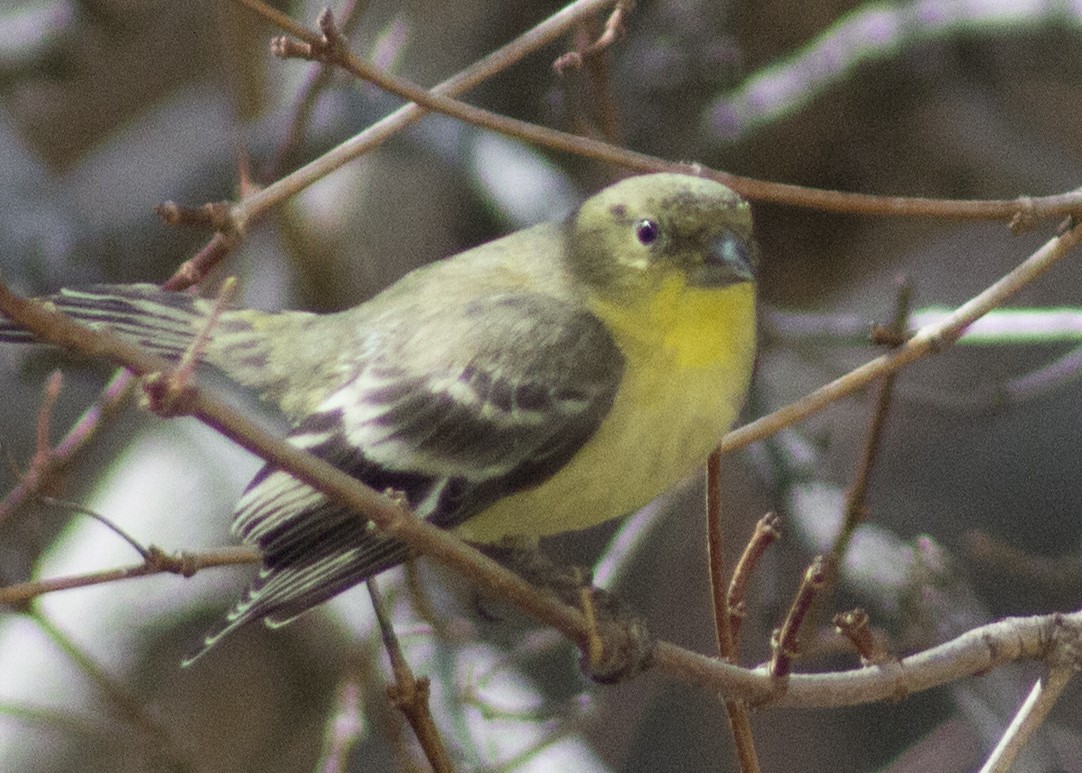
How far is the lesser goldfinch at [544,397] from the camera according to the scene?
2.38 m

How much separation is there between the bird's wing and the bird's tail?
0.38m

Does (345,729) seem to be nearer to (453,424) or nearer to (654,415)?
(453,424)

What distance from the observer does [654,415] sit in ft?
7.93

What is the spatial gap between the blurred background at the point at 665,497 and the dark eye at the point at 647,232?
32 centimetres

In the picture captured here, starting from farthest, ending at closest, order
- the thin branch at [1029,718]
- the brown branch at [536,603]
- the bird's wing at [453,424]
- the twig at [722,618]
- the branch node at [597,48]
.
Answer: the bird's wing at [453,424] < the branch node at [597,48] < the twig at [722,618] < the thin branch at [1029,718] < the brown branch at [536,603]

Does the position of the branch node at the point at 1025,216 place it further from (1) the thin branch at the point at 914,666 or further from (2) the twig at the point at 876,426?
(1) the thin branch at the point at 914,666

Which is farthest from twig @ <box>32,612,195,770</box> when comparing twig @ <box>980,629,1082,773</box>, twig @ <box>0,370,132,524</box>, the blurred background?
twig @ <box>980,629,1082,773</box>

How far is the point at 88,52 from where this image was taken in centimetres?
500

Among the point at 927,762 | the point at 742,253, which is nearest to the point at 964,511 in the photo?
the point at 927,762

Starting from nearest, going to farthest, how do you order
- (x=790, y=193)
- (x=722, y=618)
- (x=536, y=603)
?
(x=536, y=603), (x=722, y=618), (x=790, y=193)

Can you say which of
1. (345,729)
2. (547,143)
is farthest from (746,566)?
(345,729)

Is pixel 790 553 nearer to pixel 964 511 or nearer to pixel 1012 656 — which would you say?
pixel 964 511

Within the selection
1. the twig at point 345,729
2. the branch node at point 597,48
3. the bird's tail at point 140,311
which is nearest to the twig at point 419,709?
the twig at point 345,729

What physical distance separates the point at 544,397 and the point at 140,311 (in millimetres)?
895
